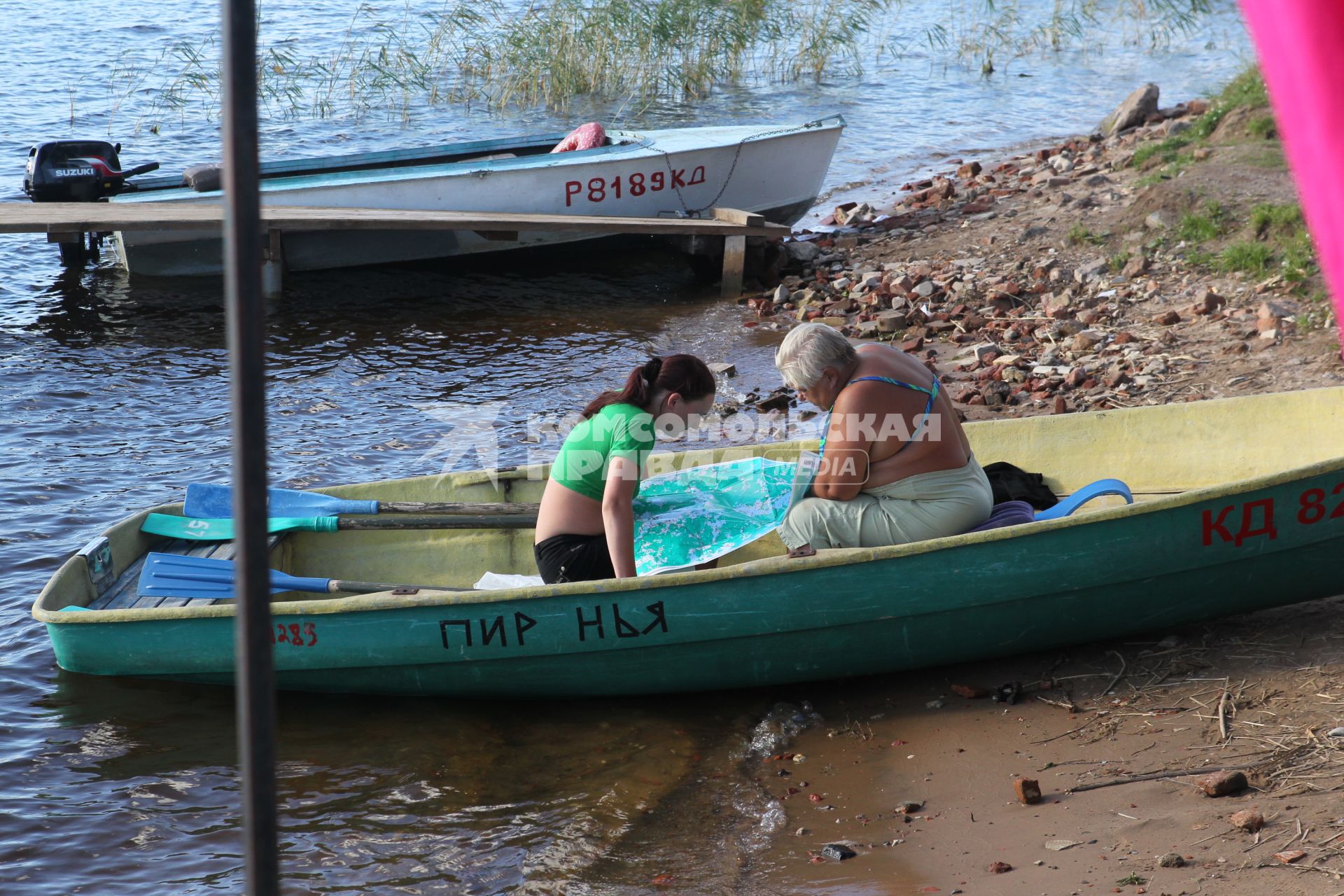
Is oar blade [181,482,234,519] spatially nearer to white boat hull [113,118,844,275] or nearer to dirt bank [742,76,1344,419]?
dirt bank [742,76,1344,419]

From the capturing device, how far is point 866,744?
4.45m

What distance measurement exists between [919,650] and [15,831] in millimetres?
3511

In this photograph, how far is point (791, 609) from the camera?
14.8 feet

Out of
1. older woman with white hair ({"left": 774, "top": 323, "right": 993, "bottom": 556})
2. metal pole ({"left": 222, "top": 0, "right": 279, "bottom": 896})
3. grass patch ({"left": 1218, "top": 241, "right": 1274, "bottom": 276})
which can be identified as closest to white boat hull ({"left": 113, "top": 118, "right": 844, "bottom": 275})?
grass patch ({"left": 1218, "top": 241, "right": 1274, "bottom": 276})

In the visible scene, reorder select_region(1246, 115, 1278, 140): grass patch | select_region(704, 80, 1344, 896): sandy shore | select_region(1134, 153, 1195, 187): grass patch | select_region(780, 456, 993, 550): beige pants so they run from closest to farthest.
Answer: select_region(704, 80, 1344, 896): sandy shore → select_region(780, 456, 993, 550): beige pants → select_region(1134, 153, 1195, 187): grass patch → select_region(1246, 115, 1278, 140): grass patch

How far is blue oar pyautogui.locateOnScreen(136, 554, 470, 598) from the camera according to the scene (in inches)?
201

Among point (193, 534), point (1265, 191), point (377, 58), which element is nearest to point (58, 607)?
point (193, 534)

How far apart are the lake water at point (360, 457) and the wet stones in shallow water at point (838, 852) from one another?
141mm

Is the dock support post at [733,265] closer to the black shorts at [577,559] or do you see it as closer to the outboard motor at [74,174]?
the outboard motor at [74,174]

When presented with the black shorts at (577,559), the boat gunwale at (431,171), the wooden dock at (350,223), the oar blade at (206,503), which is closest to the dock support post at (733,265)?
the wooden dock at (350,223)

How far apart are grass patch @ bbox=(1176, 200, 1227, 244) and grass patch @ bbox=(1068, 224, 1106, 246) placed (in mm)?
636

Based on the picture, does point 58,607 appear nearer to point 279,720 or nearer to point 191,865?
point 279,720

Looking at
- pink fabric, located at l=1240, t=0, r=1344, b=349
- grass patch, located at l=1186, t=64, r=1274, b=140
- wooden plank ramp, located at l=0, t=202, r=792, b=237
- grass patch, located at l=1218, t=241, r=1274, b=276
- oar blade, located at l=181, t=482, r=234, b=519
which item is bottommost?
oar blade, located at l=181, t=482, r=234, b=519

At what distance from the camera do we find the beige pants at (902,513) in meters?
4.71
